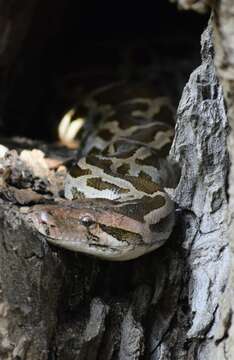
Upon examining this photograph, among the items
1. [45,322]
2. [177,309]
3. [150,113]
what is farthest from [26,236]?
[150,113]

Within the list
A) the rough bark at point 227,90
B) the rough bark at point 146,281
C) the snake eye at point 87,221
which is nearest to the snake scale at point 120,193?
the snake eye at point 87,221

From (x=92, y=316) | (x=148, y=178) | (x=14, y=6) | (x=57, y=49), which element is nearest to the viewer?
(x=92, y=316)

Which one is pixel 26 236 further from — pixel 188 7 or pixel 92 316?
pixel 188 7

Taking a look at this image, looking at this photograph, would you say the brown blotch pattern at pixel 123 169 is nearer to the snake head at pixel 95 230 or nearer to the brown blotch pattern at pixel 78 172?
the brown blotch pattern at pixel 78 172

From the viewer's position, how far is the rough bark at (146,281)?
3.15 m

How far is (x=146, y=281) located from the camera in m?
3.62

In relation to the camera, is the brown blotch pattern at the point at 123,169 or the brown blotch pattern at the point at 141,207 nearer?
the brown blotch pattern at the point at 141,207

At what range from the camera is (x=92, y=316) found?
3385 mm

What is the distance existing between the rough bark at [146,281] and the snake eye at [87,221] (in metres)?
0.18

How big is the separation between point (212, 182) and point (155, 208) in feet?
1.00

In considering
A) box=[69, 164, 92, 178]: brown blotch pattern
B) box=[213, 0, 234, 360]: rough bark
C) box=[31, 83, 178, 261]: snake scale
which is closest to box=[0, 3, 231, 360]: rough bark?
box=[213, 0, 234, 360]: rough bark

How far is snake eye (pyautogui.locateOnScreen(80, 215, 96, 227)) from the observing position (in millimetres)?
3295

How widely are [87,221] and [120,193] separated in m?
0.52

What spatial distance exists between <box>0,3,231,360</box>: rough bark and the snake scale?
13 centimetres
